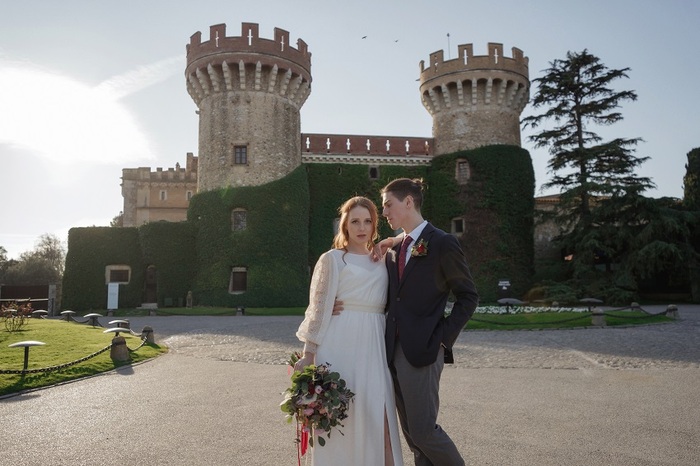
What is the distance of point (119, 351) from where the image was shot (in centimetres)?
967

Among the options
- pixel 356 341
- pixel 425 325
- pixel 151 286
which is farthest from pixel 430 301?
pixel 151 286

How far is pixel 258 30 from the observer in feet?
84.1

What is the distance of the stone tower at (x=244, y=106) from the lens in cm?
2544

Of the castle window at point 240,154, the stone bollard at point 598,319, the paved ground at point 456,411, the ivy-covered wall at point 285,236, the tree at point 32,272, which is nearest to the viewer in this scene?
the paved ground at point 456,411

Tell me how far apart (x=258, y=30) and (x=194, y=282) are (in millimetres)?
13697

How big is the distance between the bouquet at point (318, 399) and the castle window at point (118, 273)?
2571 centimetres

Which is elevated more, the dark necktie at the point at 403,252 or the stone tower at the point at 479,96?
the stone tower at the point at 479,96

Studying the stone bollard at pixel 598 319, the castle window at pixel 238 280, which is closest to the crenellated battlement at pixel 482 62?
the castle window at pixel 238 280

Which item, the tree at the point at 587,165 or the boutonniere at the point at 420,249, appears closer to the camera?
the boutonniere at the point at 420,249

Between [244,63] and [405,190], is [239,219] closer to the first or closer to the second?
[244,63]

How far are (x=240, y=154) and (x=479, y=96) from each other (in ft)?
46.1

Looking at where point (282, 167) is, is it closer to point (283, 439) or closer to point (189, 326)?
point (189, 326)

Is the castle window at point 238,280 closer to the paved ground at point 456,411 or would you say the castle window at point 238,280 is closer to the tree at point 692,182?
the paved ground at point 456,411

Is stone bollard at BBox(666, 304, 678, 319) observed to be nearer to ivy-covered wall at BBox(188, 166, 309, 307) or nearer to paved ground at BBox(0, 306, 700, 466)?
paved ground at BBox(0, 306, 700, 466)
